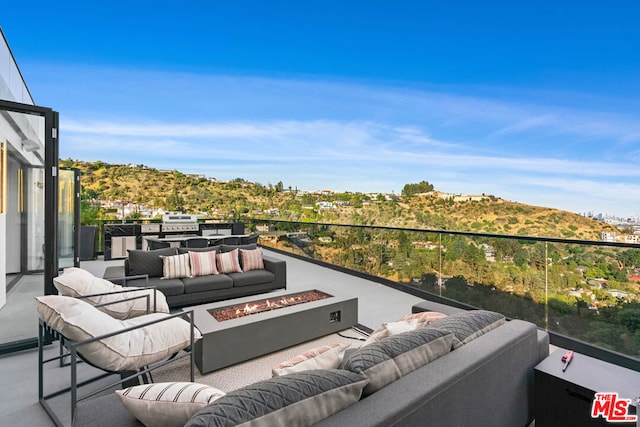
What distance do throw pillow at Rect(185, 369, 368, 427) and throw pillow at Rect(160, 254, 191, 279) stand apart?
3737mm

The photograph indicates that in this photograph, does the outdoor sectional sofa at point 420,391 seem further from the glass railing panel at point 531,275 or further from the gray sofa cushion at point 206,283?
the gray sofa cushion at point 206,283

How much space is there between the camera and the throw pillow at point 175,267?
4285 mm

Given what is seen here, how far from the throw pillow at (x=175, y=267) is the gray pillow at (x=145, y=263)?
0.07 m

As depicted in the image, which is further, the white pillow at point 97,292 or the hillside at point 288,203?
the hillside at point 288,203

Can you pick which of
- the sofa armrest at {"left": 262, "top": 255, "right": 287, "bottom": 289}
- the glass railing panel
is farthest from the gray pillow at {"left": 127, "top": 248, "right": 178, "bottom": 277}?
the glass railing panel

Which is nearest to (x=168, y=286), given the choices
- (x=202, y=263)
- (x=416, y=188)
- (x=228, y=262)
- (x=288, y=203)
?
(x=202, y=263)

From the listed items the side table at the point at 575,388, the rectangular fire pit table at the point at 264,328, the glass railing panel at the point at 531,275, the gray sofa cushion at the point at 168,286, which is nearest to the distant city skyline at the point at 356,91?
the gray sofa cushion at the point at 168,286

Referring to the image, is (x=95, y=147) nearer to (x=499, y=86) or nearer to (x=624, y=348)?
(x=499, y=86)

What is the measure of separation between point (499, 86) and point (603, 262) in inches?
361

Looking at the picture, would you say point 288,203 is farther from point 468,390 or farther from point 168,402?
point 168,402

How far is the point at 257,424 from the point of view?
31.5 inches

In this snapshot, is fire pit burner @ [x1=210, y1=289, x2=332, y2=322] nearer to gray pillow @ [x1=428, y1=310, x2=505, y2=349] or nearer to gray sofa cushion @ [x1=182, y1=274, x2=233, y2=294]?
gray sofa cushion @ [x1=182, y1=274, x2=233, y2=294]

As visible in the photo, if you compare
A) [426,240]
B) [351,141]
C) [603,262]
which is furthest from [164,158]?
[603,262]

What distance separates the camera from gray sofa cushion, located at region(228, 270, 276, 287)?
4.51 meters
